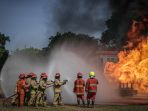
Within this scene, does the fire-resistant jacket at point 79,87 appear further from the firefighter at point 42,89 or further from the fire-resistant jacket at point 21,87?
the fire-resistant jacket at point 21,87

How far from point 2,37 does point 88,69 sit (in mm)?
26249

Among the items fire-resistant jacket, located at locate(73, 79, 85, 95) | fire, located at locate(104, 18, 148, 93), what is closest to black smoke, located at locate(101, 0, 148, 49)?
fire, located at locate(104, 18, 148, 93)

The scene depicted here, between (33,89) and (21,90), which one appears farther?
(21,90)

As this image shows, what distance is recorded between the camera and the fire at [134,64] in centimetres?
2716

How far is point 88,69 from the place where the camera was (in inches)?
1117

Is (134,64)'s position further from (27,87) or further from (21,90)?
(21,90)

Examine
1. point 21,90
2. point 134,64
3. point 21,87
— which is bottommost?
point 21,90

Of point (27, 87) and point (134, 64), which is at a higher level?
point (134, 64)

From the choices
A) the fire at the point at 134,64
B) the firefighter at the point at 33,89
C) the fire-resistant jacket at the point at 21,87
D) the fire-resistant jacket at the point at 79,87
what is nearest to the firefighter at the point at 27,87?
the fire-resistant jacket at the point at 21,87

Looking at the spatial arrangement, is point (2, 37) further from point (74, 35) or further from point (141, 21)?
point (141, 21)

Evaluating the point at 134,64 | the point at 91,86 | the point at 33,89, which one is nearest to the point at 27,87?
the point at 33,89

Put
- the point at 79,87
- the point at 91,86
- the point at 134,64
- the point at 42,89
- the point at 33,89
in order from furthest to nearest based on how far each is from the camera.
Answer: the point at 134,64 < the point at 79,87 < the point at 33,89 < the point at 42,89 < the point at 91,86

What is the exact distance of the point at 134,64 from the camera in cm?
2748

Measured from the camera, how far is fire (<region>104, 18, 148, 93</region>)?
2716cm
